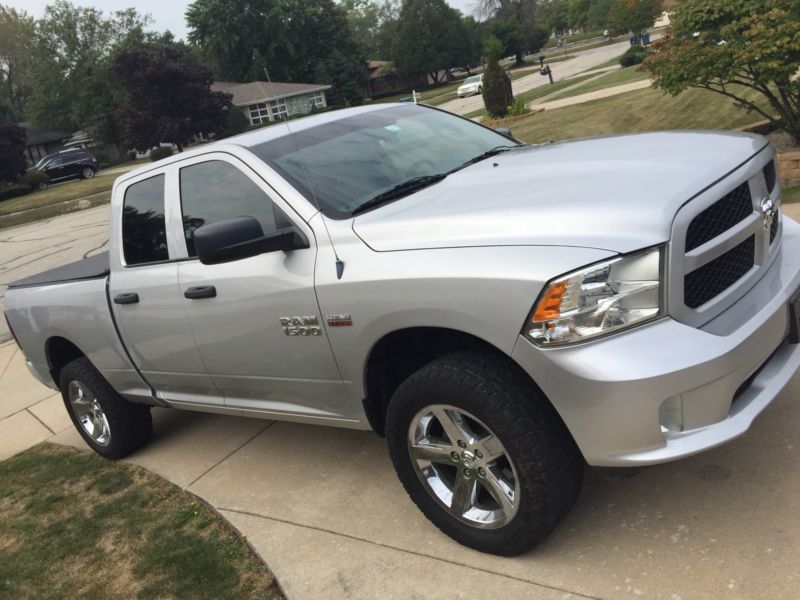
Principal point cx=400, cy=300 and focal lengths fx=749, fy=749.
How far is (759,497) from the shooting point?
309cm

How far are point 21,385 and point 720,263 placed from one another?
692cm

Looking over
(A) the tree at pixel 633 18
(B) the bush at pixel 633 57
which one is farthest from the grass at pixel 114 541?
(A) the tree at pixel 633 18

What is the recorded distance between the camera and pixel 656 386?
2451 millimetres

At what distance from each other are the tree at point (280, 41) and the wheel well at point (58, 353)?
66025mm

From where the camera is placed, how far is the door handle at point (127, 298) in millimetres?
4254

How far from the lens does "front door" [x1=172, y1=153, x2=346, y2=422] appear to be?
11.1ft

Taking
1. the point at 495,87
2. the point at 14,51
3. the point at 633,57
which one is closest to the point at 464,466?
the point at 495,87

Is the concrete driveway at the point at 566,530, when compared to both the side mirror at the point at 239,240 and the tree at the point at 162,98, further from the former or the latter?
the tree at the point at 162,98

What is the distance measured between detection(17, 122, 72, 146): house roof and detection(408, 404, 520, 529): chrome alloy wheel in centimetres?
7920

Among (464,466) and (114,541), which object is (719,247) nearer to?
(464,466)

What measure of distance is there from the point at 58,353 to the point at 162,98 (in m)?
50.0

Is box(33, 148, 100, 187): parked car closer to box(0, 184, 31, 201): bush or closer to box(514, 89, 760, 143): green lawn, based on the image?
box(0, 184, 31, 201): bush

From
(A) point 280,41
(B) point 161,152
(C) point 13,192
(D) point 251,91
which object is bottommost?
(B) point 161,152

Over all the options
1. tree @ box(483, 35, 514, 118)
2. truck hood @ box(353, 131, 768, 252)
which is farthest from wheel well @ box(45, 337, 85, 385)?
tree @ box(483, 35, 514, 118)
